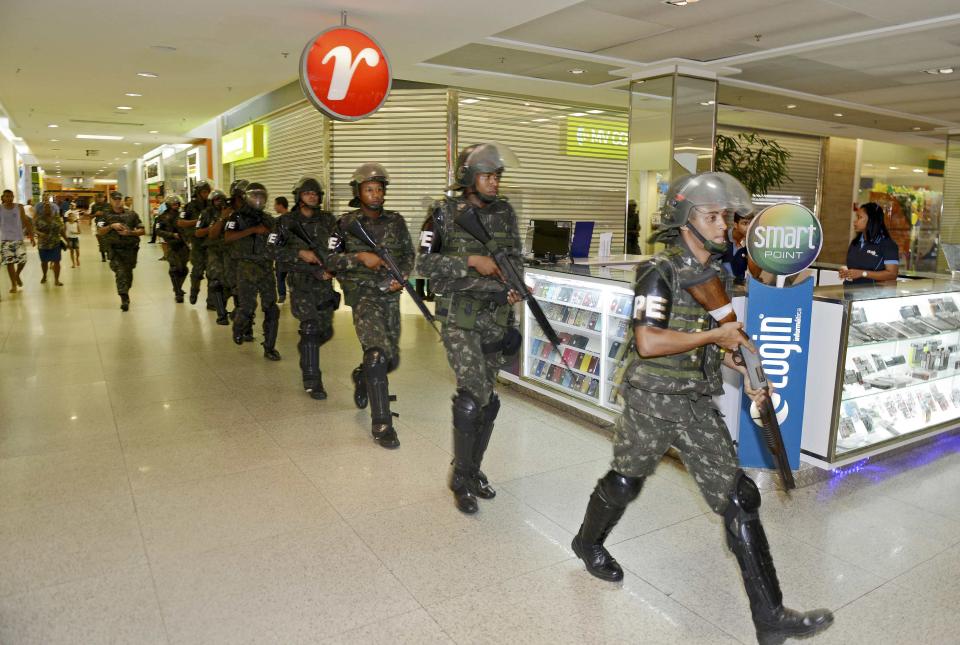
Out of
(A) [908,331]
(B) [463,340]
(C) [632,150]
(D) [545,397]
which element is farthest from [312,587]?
(C) [632,150]

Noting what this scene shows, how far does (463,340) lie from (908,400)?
291cm

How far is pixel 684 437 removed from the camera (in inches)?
96.6

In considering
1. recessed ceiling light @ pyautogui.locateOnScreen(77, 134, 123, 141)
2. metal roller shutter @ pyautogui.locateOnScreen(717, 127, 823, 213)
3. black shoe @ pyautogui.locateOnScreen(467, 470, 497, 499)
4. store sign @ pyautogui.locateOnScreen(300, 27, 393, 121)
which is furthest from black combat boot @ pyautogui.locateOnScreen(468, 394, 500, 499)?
recessed ceiling light @ pyautogui.locateOnScreen(77, 134, 123, 141)

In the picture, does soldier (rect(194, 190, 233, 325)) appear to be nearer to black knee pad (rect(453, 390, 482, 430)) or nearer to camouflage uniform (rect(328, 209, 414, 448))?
Result: camouflage uniform (rect(328, 209, 414, 448))

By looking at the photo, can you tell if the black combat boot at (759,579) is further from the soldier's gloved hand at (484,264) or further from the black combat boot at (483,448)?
the soldier's gloved hand at (484,264)

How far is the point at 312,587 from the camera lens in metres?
2.71

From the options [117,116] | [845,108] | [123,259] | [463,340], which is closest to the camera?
[463,340]

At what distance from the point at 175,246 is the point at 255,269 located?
12.9 feet

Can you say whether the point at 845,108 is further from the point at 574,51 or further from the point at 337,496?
the point at 337,496

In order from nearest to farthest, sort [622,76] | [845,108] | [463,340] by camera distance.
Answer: [463,340]
[622,76]
[845,108]

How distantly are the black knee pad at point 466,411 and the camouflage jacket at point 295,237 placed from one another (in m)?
2.52

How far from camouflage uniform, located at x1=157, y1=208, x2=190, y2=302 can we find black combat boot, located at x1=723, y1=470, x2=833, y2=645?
29.7ft

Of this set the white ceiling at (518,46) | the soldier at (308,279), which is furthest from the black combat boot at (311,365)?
the white ceiling at (518,46)

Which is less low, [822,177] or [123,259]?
[822,177]
